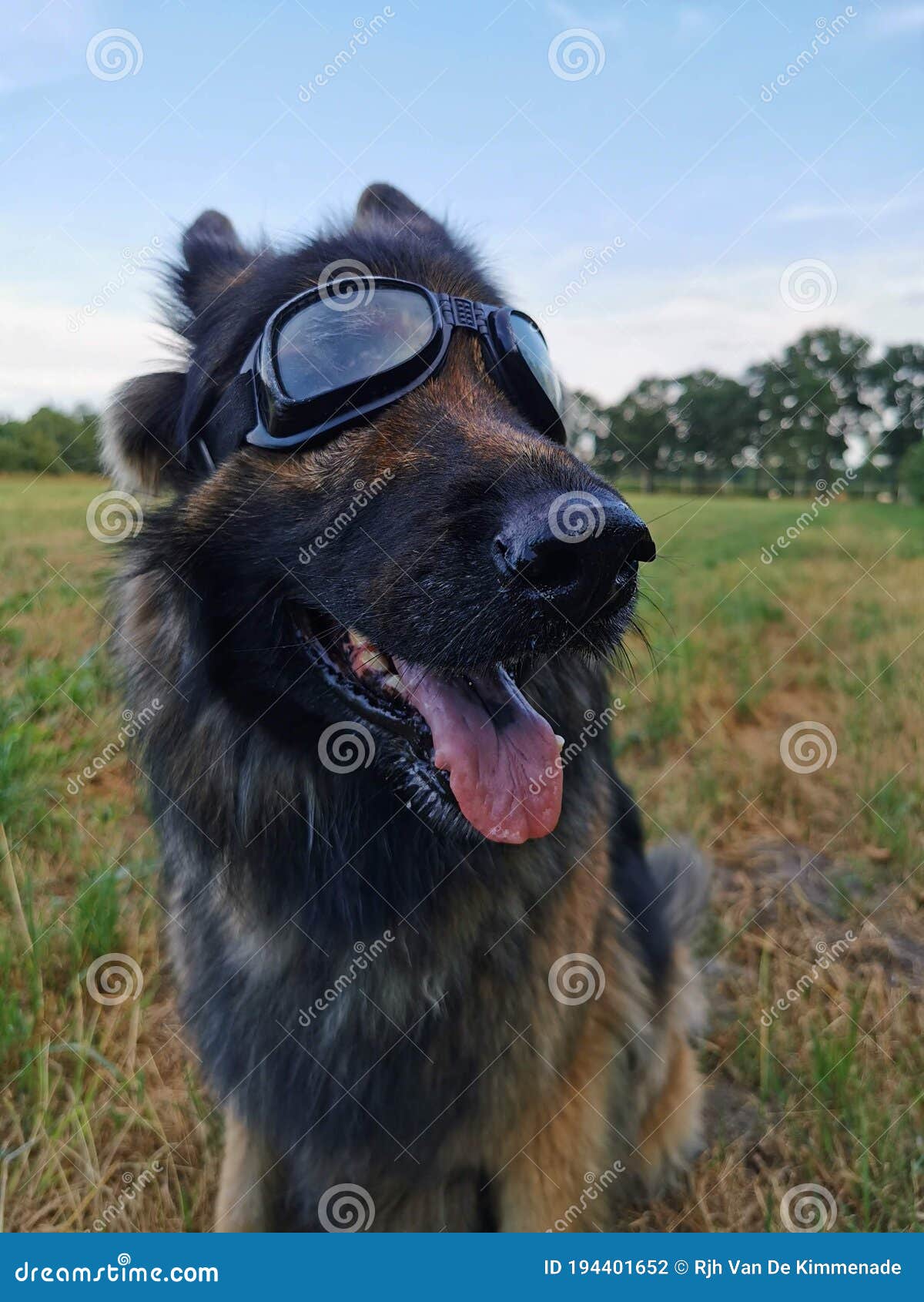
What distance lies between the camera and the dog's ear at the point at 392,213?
8.34 ft

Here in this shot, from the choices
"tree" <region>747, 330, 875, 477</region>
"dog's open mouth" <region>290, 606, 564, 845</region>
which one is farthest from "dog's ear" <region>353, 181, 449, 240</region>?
"tree" <region>747, 330, 875, 477</region>

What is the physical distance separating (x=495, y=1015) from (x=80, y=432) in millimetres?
2294

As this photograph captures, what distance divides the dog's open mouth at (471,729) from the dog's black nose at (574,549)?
0.32 meters

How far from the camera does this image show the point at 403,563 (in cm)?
186

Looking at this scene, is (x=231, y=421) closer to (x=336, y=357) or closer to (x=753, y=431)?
(x=336, y=357)

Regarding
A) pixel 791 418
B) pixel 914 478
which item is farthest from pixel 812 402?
pixel 914 478

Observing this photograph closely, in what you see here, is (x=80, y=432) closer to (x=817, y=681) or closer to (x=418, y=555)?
(x=418, y=555)

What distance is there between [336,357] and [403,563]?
58 centimetres

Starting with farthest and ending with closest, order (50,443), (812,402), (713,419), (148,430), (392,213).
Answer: (812,402), (713,419), (50,443), (392,213), (148,430)

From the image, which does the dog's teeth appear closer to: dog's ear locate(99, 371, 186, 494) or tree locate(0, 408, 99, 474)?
dog's ear locate(99, 371, 186, 494)

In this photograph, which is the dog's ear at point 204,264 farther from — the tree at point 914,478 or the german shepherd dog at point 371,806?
the tree at point 914,478

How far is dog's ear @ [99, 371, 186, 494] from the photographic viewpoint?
7.98 feet

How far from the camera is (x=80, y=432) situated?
2900mm

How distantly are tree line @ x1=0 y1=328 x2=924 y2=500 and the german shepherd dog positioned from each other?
0.75 m
